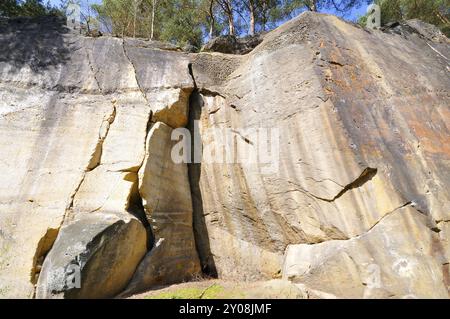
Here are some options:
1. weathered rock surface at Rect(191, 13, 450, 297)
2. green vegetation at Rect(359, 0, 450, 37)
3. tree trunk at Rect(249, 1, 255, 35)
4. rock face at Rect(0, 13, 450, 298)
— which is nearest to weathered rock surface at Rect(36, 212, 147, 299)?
rock face at Rect(0, 13, 450, 298)

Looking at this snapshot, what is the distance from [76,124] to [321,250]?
495 cm

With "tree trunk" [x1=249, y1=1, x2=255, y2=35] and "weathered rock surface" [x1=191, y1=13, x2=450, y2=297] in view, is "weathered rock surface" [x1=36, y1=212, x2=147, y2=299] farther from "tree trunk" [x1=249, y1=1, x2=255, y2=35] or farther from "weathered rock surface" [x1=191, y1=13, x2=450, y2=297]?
"tree trunk" [x1=249, y1=1, x2=255, y2=35]

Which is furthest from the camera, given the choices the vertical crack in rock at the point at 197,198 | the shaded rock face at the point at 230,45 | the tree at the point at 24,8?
the tree at the point at 24,8

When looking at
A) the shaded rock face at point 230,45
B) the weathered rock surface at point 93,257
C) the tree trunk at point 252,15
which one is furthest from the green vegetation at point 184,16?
the weathered rock surface at point 93,257

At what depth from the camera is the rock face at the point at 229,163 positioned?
193 inches

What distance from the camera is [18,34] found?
7.63 meters

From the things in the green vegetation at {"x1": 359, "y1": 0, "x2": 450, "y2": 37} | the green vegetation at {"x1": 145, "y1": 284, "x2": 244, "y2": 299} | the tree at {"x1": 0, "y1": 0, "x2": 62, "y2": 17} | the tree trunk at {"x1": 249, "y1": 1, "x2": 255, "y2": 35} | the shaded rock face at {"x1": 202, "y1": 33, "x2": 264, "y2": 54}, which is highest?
the tree trunk at {"x1": 249, "y1": 1, "x2": 255, "y2": 35}

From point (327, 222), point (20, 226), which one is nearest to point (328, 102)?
point (327, 222)

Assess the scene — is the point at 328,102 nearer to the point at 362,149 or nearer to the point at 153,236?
the point at 362,149

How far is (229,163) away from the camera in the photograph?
679 centimetres

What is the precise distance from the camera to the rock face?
4914mm

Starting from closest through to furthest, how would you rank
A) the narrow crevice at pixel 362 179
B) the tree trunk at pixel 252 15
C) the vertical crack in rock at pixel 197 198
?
1. the narrow crevice at pixel 362 179
2. the vertical crack in rock at pixel 197 198
3. the tree trunk at pixel 252 15

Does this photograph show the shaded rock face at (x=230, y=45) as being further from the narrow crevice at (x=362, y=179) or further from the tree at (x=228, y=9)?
the tree at (x=228, y=9)

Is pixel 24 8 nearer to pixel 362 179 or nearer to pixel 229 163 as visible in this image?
pixel 229 163
